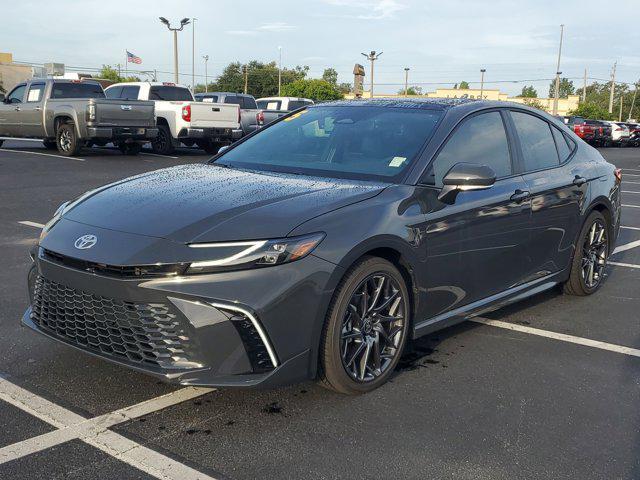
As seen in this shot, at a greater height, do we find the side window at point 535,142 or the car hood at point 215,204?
the side window at point 535,142

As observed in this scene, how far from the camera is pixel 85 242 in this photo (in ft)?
11.5

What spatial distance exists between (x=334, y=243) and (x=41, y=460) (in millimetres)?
1643

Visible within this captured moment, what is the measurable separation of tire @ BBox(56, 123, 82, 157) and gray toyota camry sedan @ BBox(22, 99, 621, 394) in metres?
13.6

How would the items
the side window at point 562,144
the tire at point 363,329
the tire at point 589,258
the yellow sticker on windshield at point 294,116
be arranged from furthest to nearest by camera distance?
the tire at point 589,258 < the side window at point 562,144 < the yellow sticker on windshield at point 294,116 < the tire at point 363,329

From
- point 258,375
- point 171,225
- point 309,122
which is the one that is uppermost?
point 309,122

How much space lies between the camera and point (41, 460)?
3012 millimetres

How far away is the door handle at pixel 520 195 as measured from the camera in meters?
4.82

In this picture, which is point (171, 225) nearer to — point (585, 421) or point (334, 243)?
point (334, 243)

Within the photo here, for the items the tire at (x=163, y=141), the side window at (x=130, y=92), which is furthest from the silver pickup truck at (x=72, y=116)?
the side window at (x=130, y=92)

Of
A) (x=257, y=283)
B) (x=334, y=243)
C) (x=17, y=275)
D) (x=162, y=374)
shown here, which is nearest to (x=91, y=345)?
(x=162, y=374)

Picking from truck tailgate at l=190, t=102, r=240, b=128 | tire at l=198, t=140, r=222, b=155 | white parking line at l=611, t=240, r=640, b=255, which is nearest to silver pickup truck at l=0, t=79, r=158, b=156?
truck tailgate at l=190, t=102, r=240, b=128

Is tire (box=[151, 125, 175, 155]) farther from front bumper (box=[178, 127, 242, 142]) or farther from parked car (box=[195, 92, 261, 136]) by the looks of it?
parked car (box=[195, 92, 261, 136])

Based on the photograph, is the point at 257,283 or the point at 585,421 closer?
the point at 257,283

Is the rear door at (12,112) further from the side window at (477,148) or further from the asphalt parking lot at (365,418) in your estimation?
the side window at (477,148)
